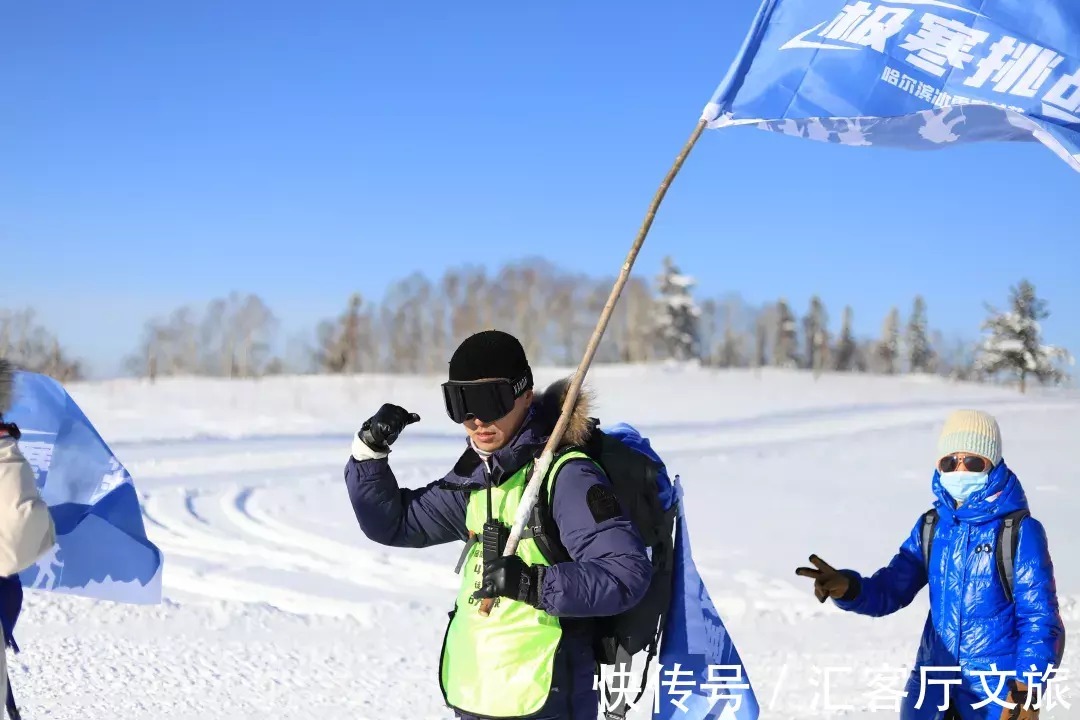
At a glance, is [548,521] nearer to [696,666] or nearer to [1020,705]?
[696,666]

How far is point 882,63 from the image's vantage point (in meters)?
3.20

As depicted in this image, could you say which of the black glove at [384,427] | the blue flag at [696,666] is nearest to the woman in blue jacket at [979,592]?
the blue flag at [696,666]

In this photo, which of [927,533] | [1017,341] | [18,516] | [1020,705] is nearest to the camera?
[18,516]

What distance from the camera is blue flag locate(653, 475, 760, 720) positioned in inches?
105

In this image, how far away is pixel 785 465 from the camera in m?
18.4

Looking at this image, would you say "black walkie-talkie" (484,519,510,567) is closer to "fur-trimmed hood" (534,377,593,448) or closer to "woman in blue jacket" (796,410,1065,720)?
"fur-trimmed hood" (534,377,593,448)

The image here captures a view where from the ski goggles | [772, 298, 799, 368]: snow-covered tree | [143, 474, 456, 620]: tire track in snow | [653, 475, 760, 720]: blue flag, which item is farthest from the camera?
[772, 298, 799, 368]: snow-covered tree

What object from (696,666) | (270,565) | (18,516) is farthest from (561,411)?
(270,565)

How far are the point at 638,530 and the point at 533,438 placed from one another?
344 millimetres

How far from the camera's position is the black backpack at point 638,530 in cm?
256

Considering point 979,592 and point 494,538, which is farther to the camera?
point 979,592

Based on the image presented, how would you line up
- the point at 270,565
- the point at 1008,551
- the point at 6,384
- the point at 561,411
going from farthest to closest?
1. the point at 270,565
2. the point at 1008,551
3. the point at 561,411
4. the point at 6,384

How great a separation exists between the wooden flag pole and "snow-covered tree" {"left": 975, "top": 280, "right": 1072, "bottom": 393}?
5113cm

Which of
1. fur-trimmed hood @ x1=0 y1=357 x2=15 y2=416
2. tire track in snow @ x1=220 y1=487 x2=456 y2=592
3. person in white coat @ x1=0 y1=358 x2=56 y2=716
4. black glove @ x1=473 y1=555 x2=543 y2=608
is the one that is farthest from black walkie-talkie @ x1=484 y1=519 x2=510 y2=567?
tire track in snow @ x1=220 y1=487 x2=456 y2=592
